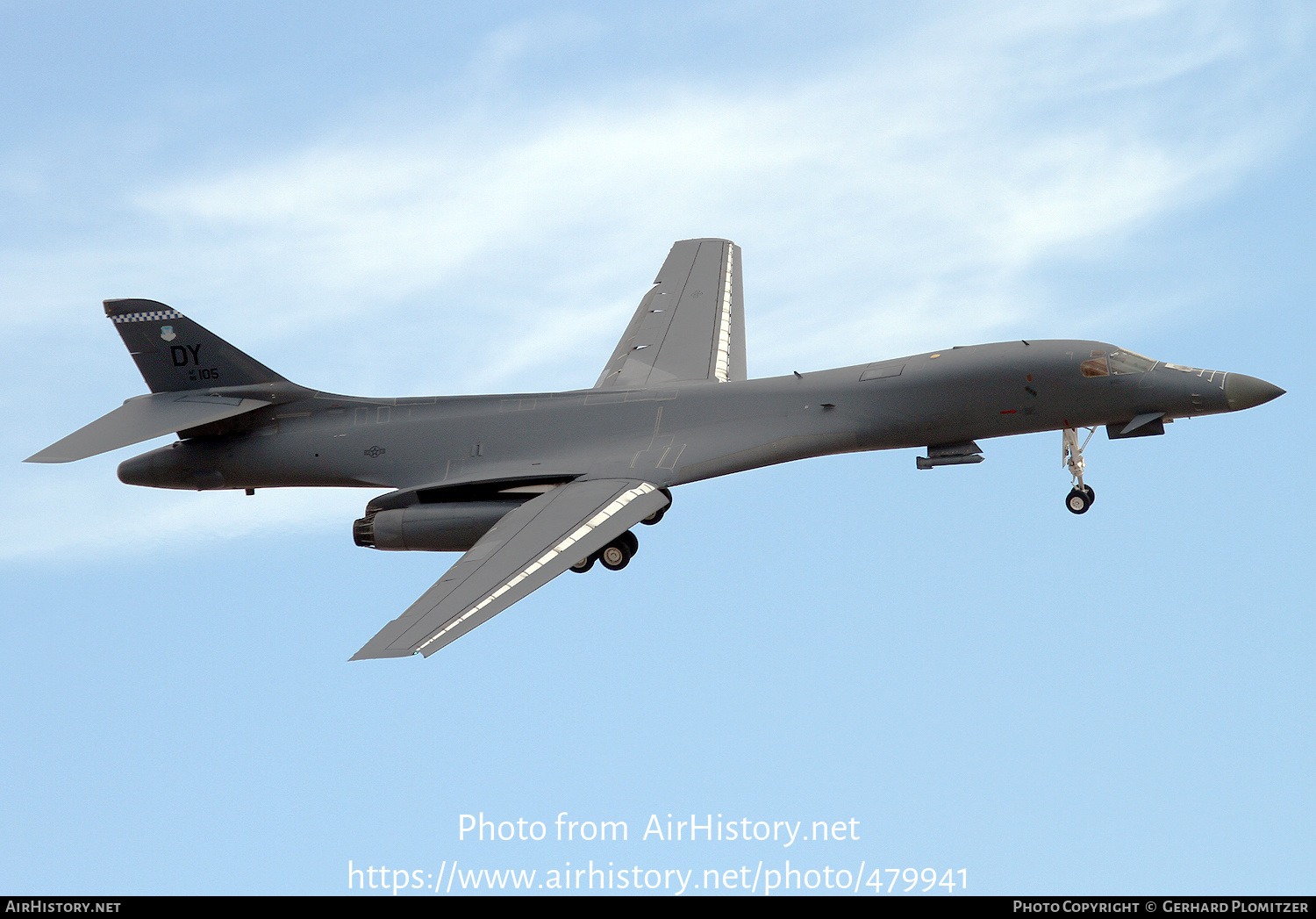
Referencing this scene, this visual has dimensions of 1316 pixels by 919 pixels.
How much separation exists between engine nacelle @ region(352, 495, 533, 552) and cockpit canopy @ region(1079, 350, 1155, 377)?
34.4 feet

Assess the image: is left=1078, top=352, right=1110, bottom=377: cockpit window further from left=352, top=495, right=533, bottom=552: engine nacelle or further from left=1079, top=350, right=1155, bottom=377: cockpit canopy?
left=352, top=495, right=533, bottom=552: engine nacelle

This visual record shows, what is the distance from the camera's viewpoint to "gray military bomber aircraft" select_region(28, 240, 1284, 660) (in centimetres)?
2595

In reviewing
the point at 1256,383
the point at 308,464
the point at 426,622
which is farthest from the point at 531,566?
the point at 1256,383

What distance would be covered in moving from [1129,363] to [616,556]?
9835mm

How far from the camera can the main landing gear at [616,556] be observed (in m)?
25.7

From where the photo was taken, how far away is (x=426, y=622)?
21750mm

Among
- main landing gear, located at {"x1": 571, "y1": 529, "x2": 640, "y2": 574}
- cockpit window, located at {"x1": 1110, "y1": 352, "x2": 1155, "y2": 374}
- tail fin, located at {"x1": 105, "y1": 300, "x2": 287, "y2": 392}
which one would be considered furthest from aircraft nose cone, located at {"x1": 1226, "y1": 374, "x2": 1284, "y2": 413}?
tail fin, located at {"x1": 105, "y1": 300, "x2": 287, "y2": 392}

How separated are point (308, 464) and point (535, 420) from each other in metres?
4.56

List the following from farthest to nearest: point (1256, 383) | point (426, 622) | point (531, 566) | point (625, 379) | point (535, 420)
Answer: point (625, 379) < point (535, 420) < point (1256, 383) < point (531, 566) < point (426, 622)

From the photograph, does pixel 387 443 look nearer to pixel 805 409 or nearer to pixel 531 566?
pixel 531 566

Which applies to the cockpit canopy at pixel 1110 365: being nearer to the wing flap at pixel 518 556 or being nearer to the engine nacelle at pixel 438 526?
the wing flap at pixel 518 556

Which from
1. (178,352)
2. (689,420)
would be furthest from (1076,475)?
(178,352)

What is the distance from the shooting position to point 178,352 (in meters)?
28.9

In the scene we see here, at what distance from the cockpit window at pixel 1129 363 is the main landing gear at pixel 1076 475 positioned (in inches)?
48.1
